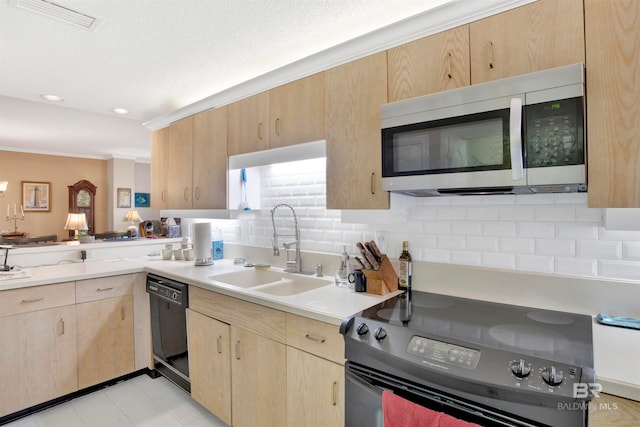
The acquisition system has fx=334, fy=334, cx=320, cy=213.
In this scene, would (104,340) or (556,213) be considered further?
(104,340)

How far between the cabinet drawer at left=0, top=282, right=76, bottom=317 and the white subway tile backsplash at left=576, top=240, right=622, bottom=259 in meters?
3.13

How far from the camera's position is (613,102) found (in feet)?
3.71

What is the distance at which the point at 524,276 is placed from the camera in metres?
1.53

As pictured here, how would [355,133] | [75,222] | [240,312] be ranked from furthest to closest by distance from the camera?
[75,222]
[240,312]
[355,133]

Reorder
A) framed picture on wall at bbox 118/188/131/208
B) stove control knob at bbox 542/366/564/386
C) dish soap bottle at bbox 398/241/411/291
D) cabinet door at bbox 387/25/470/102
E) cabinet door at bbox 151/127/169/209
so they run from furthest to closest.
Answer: framed picture on wall at bbox 118/188/131/208, cabinet door at bbox 151/127/169/209, dish soap bottle at bbox 398/241/411/291, cabinet door at bbox 387/25/470/102, stove control knob at bbox 542/366/564/386

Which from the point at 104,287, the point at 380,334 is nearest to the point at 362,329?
the point at 380,334

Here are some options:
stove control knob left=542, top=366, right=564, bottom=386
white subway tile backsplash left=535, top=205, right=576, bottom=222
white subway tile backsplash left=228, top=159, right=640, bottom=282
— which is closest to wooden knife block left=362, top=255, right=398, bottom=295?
white subway tile backsplash left=228, top=159, right=640, bottom=282

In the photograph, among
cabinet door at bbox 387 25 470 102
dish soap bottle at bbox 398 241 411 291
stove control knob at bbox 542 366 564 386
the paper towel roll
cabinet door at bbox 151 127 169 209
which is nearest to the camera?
stove control knob at bbox 542 366 564 386

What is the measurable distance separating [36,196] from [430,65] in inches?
345

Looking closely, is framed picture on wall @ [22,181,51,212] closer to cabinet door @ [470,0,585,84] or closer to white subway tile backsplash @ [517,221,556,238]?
cabinet door @ [470,0,585,84]

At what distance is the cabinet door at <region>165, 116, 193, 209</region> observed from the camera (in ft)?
9.62

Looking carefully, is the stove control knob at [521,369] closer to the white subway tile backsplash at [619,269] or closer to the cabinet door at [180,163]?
the white subway tile backsplash at [619,269]

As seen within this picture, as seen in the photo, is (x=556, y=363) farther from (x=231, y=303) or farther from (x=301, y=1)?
(x=301, y=1)

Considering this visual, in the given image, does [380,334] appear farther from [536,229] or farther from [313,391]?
[536,229]
